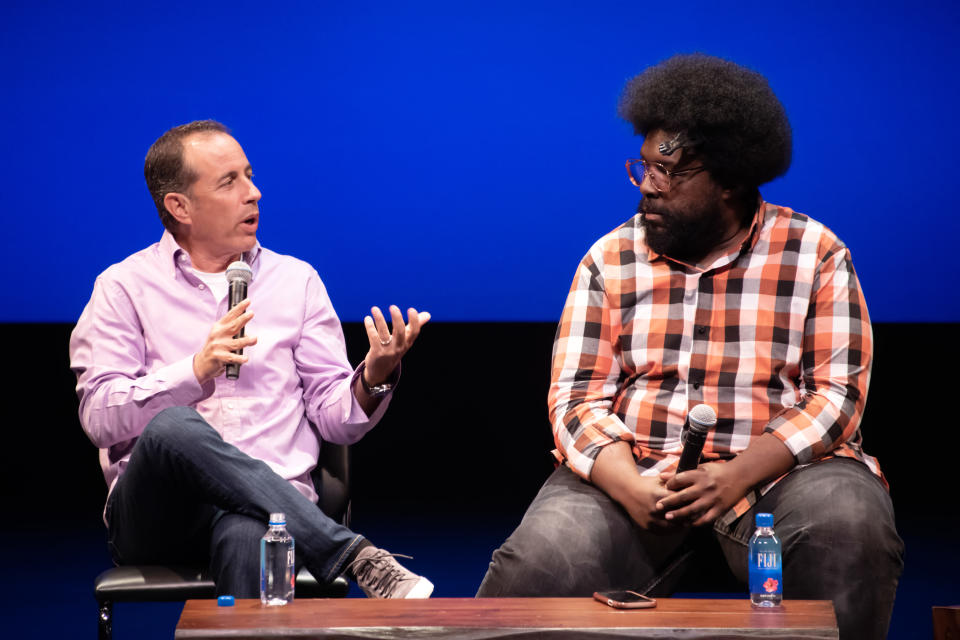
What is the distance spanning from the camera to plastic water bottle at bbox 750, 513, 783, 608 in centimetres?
180

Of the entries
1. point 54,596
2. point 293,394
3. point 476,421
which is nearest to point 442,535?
point 476,421

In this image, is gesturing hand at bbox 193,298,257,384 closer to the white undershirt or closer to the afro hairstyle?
the white undershirt

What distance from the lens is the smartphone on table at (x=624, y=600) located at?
1769 mm

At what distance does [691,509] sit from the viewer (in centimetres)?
206

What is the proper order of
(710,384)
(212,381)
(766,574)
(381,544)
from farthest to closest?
(381,544) → (212,381) → (710,384) → (766,574)

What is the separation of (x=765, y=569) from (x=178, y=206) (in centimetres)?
150

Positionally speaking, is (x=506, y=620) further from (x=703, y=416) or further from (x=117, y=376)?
(x=117, y=376)

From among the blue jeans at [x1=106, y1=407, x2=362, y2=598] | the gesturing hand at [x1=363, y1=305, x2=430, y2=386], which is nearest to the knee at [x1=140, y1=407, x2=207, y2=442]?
the blue jeans at [x1=106, y1=407, x2=362, y2=598]

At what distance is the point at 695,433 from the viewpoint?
6.33 ft

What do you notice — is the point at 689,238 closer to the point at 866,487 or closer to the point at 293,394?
the point at 866,487

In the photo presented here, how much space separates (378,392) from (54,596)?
1.62 m

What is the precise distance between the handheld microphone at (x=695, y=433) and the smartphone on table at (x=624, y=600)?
29 cm

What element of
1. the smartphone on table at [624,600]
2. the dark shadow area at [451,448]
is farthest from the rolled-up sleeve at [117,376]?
the dark shadow area at [451,448]

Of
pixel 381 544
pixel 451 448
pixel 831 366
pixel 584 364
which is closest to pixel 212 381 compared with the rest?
pixel 584 364
